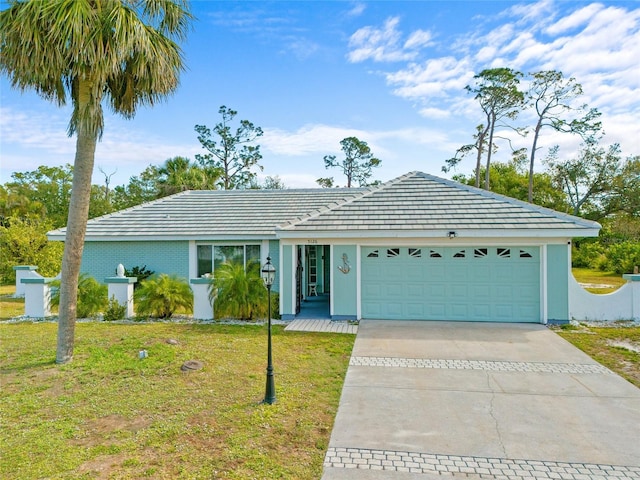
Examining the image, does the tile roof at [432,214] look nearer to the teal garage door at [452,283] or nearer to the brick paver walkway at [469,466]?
the teal garage door at [452,283]

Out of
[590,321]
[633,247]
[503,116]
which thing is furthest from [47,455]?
[503,116]

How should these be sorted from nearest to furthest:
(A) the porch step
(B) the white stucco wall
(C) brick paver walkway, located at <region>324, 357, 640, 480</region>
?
(C) brick paver walkway, located at <region>324, 357, 640, 480</region> → (A) the porch step → (B) the white stucco wall

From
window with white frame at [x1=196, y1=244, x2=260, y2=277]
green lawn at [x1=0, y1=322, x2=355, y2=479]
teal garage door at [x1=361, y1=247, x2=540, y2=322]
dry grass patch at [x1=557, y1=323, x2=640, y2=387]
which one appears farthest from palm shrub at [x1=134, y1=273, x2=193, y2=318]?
dry grass patch at [x1=557, y1=323, x2=640, y2=387]

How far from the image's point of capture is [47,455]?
4.12 m

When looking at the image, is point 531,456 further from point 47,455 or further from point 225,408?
point 47,455

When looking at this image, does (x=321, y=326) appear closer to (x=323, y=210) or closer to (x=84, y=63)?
(x=323, y=210)

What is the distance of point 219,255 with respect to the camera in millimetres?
13977

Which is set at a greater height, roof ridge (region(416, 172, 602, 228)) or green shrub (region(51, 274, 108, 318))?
roof ridge (region(416, 172, 602, 228))

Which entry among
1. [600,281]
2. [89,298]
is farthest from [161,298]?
[600,281]

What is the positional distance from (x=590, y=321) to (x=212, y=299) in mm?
10718

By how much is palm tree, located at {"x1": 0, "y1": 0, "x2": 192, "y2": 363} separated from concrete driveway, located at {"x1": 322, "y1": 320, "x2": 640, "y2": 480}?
5768 millimetres

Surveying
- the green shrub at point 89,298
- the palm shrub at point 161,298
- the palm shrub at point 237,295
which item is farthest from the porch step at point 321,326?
the green shrub at point 89,298

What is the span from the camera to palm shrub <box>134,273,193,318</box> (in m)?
11.6

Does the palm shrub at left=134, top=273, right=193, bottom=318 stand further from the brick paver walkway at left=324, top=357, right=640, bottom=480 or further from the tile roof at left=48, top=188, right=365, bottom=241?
the brick paver walkway at left=324, top=357, right=640, bottom=480
